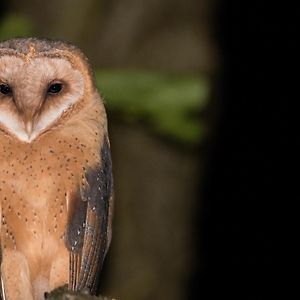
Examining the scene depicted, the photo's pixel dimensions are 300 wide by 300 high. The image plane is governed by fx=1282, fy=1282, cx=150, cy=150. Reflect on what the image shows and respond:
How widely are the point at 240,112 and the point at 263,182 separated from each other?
1.62 ft

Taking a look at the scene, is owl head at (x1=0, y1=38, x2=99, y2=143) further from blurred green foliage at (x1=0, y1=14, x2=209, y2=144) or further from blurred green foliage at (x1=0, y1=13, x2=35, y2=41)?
blurred green foliage at (x1=0, y1=13, x2=35, y2=41)

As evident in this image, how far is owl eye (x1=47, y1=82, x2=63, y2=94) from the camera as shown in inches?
244

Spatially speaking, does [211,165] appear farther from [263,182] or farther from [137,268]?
[137,268]

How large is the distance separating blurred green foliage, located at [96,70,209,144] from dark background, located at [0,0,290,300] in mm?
75

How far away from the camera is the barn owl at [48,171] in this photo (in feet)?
20.0

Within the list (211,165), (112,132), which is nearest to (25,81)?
(211,165)

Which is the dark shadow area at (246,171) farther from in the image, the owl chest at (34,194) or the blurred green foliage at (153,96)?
the owl chest at (34,194)

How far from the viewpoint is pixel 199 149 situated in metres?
8.84

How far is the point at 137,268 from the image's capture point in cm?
927

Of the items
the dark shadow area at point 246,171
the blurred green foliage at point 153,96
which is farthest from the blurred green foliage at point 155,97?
the dark shadow area at point 246,171

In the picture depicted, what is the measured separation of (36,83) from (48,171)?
430mm

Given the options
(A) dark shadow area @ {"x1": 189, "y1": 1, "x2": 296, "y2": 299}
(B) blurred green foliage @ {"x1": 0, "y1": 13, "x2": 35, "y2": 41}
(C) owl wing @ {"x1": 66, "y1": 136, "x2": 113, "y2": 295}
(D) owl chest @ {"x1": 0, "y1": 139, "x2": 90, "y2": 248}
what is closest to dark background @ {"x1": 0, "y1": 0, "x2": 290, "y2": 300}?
(A) dark shadow area @ {"x1": 189, "y1": 1, "x2": 296, "y2": 299}

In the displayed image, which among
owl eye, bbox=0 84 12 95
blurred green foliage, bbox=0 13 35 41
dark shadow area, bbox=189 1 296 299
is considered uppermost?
owl eye, bbox=0 84 12 95

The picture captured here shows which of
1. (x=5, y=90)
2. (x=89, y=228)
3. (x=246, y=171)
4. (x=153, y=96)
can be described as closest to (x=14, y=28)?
(x=153, y=96)
